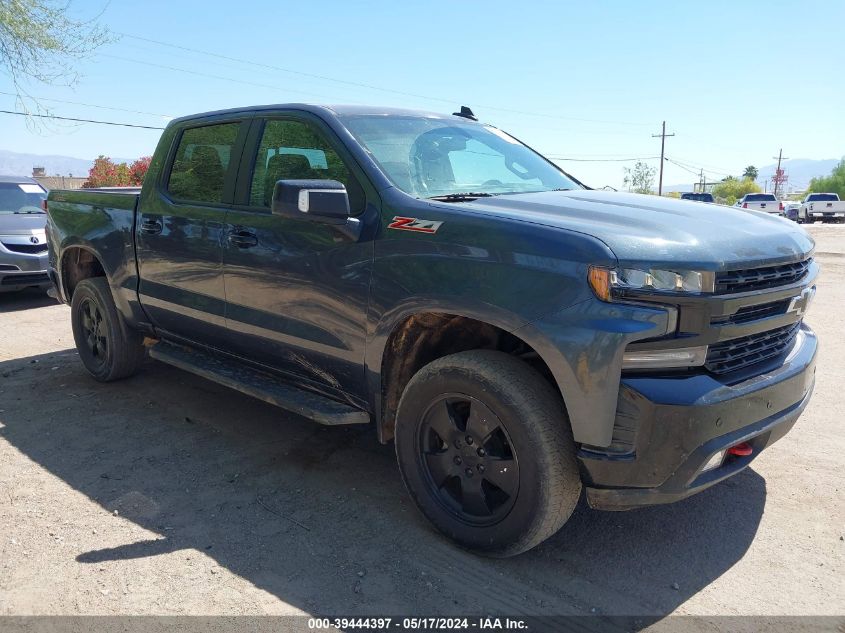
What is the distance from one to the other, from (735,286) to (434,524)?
5.48ft

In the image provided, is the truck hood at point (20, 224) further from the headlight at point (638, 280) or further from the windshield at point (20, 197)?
the headlight at point (638, 280)

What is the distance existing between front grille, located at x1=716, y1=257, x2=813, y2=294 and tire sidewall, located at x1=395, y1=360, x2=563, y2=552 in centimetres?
94

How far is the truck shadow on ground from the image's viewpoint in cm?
286

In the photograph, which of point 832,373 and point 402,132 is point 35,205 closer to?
point 402,132

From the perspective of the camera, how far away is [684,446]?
2588mm

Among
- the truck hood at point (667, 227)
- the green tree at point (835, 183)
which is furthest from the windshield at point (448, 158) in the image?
the green tree at point (835, 183)

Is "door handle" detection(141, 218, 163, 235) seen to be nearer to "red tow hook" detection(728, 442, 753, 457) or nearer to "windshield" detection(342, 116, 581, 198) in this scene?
"windshield" detection(342, 116, 581, 198)

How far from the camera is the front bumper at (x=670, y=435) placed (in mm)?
2562

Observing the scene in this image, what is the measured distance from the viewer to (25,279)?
9258 mm

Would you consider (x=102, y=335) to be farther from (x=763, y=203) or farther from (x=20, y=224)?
(x=763, y=203)

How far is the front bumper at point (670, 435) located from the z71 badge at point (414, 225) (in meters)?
1.07

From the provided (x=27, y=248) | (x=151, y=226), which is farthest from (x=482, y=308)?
(x=27, y=248)

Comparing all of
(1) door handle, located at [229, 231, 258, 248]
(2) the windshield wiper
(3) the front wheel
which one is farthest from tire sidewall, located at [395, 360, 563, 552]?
(1) door handle, located at [229, 231, 258, 248]

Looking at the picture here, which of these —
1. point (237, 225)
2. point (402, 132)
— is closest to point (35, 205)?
point (237, 225)
